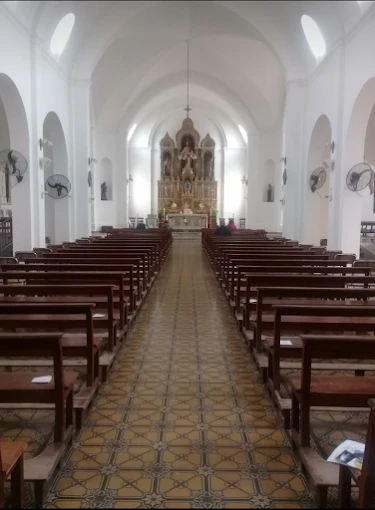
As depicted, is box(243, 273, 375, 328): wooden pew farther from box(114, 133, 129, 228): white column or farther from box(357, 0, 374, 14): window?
box(114, 133, 129, 228): white column

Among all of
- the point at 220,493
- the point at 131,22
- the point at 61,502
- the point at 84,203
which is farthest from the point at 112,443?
the point at 131,22

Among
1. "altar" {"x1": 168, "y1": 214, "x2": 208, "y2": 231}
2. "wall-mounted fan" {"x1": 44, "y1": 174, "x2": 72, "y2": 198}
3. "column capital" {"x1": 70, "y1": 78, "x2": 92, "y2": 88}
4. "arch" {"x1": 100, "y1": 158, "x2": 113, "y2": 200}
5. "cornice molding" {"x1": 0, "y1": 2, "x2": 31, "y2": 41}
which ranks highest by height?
"column capital" {"x1": 70, "y1": 78, "x2": 92, "y2": 88}

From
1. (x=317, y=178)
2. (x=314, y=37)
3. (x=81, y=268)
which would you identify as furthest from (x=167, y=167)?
(x=81, y=268)

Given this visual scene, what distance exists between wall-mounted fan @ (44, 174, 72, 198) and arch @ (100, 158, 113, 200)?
11.9 meters

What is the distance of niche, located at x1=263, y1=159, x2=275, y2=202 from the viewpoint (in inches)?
1035

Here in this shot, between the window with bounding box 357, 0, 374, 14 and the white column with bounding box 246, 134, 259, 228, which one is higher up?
the window with bounding box 357, 0, 374, 14

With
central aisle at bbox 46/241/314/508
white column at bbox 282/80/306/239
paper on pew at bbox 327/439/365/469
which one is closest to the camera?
paper on pew at bbox 327/439/365/469

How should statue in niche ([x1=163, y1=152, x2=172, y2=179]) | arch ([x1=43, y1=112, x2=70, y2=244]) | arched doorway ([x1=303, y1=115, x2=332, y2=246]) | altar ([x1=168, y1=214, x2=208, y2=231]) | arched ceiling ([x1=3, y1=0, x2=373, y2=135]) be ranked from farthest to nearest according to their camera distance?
statue in niche ([x1=163, y1=152, x2=172, y2=179])
altar ([x1=168, y1=214, x2=208, y2=231])
arched doorway ([x1=303, y1=115, x2=332, y2=246])
arch ([x1=43, y1=112, x2=70, y2=244])
arched ceiling ([x1=3, y1=0, x2=373, y2=135])

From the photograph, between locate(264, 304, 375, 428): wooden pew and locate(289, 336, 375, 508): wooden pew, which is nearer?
locate(289, 336, 375, 508): wooden pew

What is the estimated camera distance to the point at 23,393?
10.3 ft

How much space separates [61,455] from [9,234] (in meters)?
14.0

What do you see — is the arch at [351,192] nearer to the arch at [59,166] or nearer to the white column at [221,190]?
the arch at [59,166]

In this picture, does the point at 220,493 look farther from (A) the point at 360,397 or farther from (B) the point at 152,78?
(B) the point at 152,78

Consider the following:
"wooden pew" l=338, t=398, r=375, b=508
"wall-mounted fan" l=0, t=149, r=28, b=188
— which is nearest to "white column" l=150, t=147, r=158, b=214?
"wall-mounted fan" l=0, t=149, r=28, b=188
